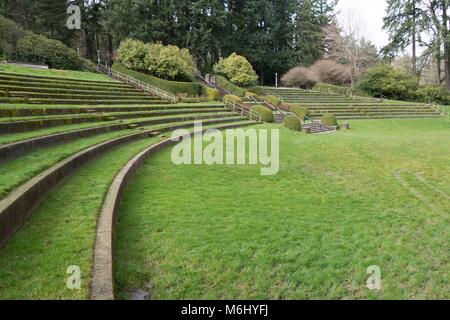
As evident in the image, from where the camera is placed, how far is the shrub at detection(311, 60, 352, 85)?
149 feet

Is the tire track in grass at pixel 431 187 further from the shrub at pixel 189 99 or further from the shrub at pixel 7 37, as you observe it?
the shrub at pixel 7 37

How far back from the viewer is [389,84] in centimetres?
3725

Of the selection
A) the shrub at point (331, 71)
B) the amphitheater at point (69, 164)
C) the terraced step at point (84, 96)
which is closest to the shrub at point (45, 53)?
the terraced step at point (84, 96)

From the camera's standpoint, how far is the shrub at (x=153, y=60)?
103 ft

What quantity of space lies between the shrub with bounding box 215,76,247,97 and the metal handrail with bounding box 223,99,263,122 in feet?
20.3

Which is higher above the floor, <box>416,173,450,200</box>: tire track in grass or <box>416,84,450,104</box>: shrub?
<box>416,84,450,104</box>: shrub

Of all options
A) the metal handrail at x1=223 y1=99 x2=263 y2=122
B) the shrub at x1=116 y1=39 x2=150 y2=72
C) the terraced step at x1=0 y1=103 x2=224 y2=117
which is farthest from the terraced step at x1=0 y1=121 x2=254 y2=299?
the shrub at x1=116 y1=39 x2=150 y2=72

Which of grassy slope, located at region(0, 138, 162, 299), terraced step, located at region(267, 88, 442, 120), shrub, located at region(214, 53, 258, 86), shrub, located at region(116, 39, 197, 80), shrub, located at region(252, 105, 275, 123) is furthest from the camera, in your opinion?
shrub, located at region(214, 53, 258, 86)

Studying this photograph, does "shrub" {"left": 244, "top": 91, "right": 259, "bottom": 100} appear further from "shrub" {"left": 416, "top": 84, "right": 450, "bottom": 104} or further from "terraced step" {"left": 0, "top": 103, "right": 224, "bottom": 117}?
"shrub" {"left": 416, "top": 84, "right": 450, "bottom": 104}

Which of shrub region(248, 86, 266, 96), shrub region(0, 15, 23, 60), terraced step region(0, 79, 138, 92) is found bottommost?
terraced step region(0, 79, 138, 92)

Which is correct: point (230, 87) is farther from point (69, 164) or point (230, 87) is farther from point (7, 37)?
point (69, 164)
